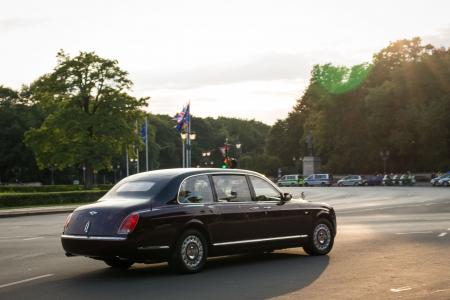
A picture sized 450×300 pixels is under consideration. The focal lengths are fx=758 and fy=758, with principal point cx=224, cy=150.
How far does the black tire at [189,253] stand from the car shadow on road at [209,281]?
0.44ft

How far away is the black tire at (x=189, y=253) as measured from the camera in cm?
1088

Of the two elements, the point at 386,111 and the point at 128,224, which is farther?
the point at 386,111

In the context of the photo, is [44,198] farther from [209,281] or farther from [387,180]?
[387,180]

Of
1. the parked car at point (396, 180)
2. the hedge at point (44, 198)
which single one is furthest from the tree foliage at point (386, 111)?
the hedge at point (44, 198)

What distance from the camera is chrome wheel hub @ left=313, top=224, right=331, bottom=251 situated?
13336 mm

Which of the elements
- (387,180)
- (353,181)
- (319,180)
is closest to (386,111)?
(387,180)

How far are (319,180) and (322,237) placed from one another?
79580mm

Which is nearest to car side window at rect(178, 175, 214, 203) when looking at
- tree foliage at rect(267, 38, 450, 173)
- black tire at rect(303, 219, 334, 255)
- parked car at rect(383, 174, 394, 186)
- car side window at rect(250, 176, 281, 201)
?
car side window at rect(250, 176, 281, 201)

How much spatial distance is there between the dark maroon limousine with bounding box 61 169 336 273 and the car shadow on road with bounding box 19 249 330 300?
283 millimetres

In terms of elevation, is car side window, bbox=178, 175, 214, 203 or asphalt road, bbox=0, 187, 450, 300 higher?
car side window, bbox=178, 175, 214, 203

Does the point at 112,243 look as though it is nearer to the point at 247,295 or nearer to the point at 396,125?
the point at 247,295

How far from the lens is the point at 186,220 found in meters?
11.0

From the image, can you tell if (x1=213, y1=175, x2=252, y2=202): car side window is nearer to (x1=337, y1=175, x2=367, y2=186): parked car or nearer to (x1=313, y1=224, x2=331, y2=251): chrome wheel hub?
(x1=313, y1=224, x2=331, y2=251): chrome wheel hub

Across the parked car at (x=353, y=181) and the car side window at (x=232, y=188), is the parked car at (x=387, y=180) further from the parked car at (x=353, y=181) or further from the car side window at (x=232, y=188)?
the car side window at (x=232, y=188)
